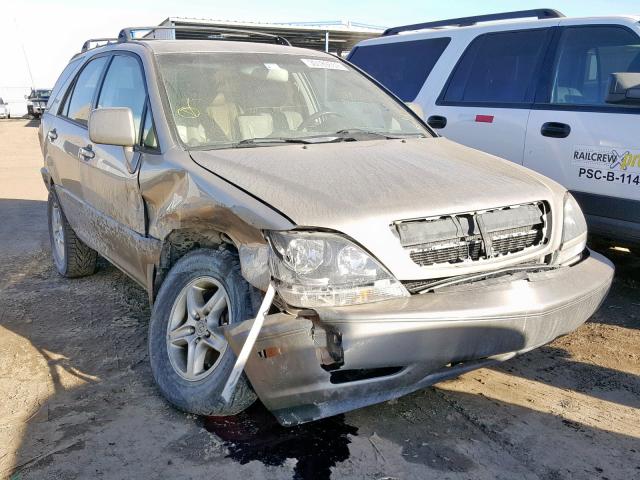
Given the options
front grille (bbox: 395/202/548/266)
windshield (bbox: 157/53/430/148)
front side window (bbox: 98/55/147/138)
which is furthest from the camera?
front side window (bbox: 98/55/147/138)

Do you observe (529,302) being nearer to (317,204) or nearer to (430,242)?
(430,242)

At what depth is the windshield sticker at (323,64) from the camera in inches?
161

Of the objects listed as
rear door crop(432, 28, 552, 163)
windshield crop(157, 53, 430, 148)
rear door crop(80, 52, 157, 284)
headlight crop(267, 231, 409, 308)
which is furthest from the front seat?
rear door crop(432, 28, 552, 163)

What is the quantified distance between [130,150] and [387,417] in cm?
203

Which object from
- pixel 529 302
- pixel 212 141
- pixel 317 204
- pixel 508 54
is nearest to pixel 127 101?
pixel 212 141

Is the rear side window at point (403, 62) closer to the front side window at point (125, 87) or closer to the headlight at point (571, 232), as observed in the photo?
the front side window at point (125, 87)

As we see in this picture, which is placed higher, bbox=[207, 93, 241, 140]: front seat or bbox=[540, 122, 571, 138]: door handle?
bbox=[207, 93, 241, 140]: front seat

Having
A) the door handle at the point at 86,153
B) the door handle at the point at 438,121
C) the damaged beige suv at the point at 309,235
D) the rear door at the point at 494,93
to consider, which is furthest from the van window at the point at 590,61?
the door handle at the point at 86,153

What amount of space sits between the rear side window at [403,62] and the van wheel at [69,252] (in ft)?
10.6

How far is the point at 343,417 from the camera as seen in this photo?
2.90 metres

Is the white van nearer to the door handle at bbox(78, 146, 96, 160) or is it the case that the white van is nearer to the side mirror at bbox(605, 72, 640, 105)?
the side mirror at bbox(605, 72, 640, 105)

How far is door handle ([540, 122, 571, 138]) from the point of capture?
446 centimetres

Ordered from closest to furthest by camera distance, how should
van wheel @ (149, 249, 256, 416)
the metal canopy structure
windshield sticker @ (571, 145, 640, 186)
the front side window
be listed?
van wheel @ (149, 249, 256, 416) < the front side window < windshield sticker @ (571, 145, 640, 186) < the metal canopy structure

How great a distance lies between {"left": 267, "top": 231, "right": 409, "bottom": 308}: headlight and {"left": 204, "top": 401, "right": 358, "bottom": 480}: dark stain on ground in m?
0.72
